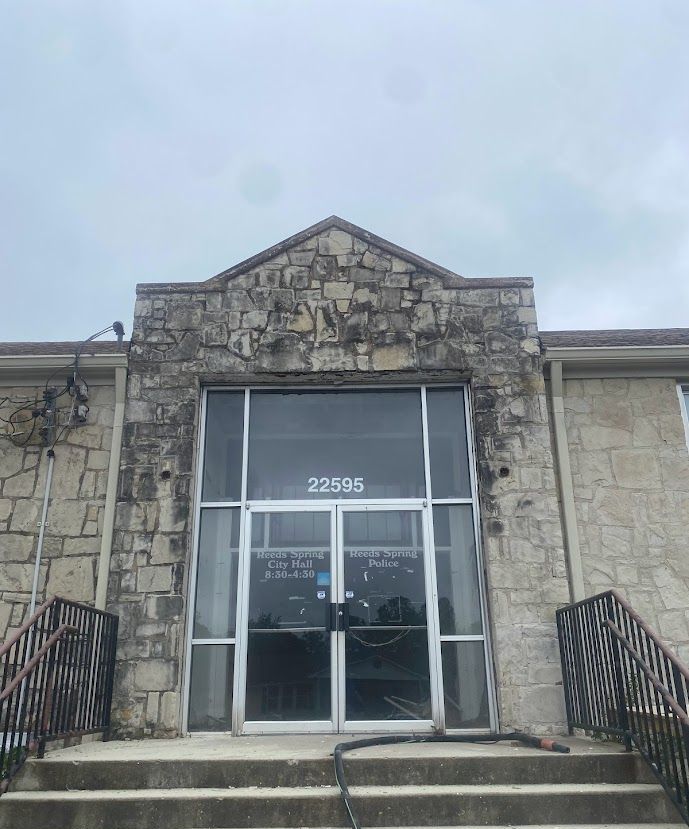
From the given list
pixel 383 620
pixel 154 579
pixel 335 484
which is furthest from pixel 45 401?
pixel 383 620

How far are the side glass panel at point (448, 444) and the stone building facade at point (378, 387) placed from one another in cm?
13

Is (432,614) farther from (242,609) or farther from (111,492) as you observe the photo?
(111,492)

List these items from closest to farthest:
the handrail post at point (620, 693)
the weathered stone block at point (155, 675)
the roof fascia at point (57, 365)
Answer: the handrail post at point (620, 693)
the weathered stone block at point (155, 675)
the roof fascia at point (57, 365)

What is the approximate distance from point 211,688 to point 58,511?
7.04 feet

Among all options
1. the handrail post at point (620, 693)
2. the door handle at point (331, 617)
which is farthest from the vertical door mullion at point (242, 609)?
the handrail post at point (620, 693)

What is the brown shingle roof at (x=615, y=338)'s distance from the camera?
23.9ft

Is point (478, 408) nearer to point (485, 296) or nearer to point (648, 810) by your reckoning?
point (485, 296)

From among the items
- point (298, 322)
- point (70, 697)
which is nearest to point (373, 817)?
point (70, 697)

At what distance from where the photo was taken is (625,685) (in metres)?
4.89

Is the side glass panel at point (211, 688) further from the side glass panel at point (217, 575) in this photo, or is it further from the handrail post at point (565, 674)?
the handrail post at point (565, 674)

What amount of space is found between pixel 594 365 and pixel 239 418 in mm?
3435

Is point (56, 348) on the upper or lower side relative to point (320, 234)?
lower

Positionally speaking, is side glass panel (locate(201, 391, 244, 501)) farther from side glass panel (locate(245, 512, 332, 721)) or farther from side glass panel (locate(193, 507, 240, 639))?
side glass panel (locate(245, 512, 332, 721))

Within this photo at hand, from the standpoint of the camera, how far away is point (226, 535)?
21.8ft
